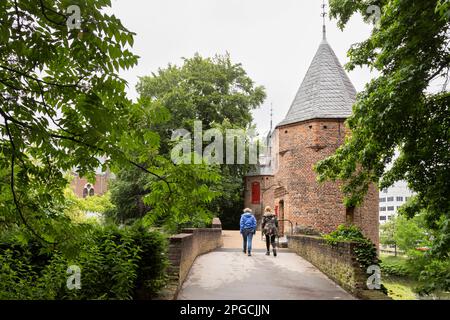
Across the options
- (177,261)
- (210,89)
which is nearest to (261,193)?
(210,89)

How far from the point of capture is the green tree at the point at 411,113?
23.2 ft

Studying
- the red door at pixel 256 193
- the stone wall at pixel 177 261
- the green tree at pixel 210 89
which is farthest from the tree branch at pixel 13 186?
the red door at pixel 256 193

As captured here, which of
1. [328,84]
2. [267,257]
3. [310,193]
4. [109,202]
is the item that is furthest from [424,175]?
[109,202]

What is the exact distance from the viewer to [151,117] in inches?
147

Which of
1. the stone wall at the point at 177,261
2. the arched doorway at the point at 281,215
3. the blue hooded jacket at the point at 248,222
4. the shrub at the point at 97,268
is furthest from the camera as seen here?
the arched doorway at the point at 281,215

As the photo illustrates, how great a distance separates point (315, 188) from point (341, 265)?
13639 mm

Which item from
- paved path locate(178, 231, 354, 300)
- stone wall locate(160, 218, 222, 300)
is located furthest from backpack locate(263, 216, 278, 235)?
stone wall locate(160, 218, 222, 300)

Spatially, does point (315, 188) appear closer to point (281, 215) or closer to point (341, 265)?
point (281, 215)

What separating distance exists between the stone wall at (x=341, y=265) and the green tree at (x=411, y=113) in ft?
5.77

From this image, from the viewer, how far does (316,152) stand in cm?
2367

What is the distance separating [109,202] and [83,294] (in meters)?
25.8

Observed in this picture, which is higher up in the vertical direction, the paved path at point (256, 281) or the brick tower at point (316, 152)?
the brick tower at point (316, 152)

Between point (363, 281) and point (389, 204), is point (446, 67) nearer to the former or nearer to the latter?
point (363, 281)

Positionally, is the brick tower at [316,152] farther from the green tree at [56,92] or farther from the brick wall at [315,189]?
the green tree at [56,92]
